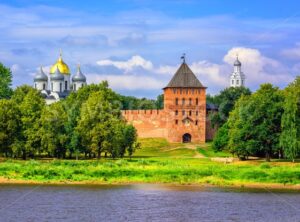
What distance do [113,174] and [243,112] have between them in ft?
64.8

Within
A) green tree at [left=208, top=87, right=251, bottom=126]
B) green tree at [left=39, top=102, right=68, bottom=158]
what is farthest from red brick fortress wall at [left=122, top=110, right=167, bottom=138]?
green tree at [left=39, top=102, right=68, bottom=158]

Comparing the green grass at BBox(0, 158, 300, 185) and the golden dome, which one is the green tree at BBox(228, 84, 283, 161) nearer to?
the green grass at BBox(0, 158, 300, 185)

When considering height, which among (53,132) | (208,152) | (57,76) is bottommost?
(208,152)

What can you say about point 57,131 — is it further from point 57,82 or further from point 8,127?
point 57,82

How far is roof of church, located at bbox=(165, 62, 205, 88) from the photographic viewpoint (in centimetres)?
9550

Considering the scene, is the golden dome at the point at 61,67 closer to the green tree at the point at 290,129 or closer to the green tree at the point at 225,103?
the green tree at the point at 225,103

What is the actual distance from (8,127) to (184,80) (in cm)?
3491

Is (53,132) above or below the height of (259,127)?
below

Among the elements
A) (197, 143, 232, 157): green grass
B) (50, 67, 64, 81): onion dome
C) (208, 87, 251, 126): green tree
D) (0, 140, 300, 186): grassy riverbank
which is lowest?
(0, 140, 300, 186): grassy riverbank

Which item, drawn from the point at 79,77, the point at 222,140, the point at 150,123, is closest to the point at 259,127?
the point at 222,140

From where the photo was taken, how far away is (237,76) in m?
172

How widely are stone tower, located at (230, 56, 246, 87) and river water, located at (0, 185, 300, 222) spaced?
410ft

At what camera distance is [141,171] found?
5312 centimetres

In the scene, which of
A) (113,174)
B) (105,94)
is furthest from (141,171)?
(105,94)
